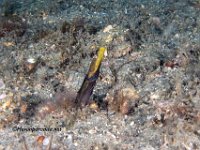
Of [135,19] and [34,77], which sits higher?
[135,19]

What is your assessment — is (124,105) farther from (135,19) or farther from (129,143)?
(135,19)

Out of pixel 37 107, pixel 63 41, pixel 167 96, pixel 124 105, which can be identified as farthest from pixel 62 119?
pixel 63 41

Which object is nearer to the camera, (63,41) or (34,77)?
(34,77)

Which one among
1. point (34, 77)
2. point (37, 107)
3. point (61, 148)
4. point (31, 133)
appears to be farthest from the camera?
point (34, 77)

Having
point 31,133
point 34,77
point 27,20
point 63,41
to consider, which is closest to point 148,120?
point 31,133

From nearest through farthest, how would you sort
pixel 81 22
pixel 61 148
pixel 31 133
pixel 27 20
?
1. pixel 61 148
2. pixel 31 133
3. pixel 81 22
4. pixel 27 20

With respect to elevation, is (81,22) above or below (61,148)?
above

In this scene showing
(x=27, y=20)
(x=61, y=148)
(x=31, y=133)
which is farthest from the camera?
(x=27, y=20)

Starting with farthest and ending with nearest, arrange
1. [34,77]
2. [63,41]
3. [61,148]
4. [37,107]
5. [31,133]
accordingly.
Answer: [63,41], [34,77], [37,107], [31,133], [61,148]

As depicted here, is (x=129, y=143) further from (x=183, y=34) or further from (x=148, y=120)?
(x=183, y=34)
